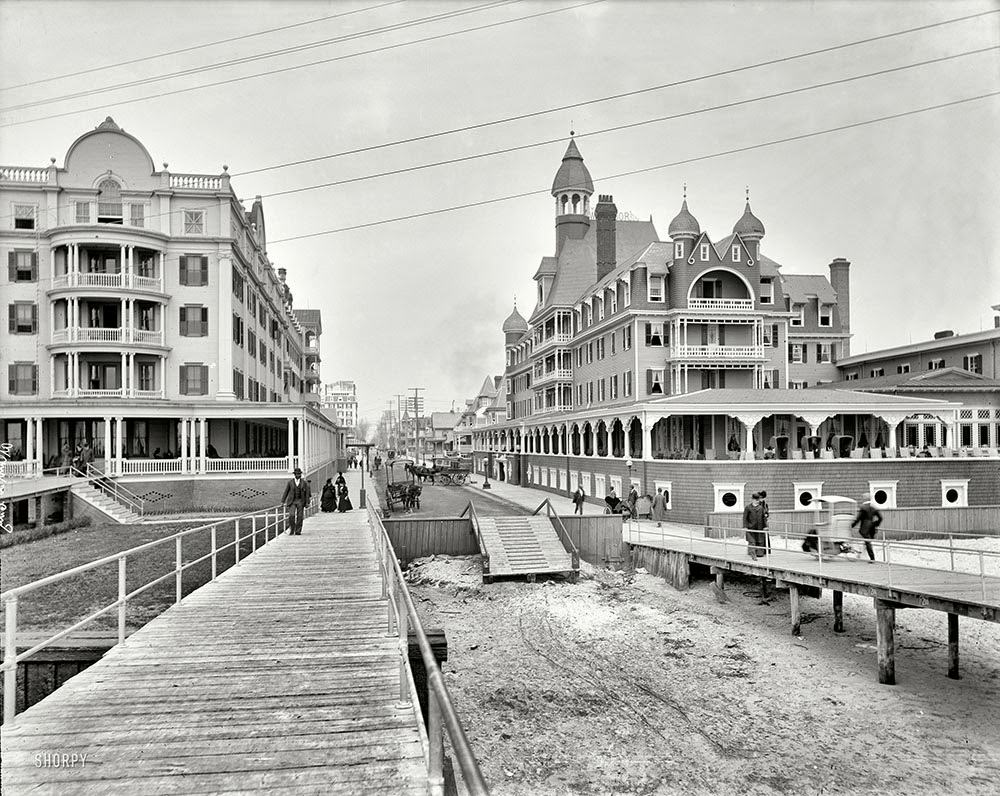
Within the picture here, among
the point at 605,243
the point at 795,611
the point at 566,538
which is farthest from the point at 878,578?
the point at 605,243

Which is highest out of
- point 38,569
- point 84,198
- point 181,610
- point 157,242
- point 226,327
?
point 84,198

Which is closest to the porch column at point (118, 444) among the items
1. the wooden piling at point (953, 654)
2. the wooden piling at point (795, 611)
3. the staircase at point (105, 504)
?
the staircase at point (105, 504)

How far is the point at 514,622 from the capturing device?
68.0 ft

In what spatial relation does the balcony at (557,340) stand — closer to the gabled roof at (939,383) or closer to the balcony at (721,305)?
the balcony at (721,305)

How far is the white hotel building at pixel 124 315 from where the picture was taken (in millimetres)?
34031

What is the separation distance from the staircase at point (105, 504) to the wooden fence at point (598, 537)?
57.7 feet

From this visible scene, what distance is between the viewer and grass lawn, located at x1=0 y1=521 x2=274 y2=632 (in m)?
16.2

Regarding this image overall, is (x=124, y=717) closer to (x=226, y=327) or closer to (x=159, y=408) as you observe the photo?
(x=159, y=408)

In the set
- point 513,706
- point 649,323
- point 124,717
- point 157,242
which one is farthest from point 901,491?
point 157,242

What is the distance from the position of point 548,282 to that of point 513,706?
49740mm

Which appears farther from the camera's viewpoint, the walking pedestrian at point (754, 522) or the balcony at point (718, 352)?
the balcony at point (718, 352)

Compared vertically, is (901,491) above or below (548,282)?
below

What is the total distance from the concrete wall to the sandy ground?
26.5ft

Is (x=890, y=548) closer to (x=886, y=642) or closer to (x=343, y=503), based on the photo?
(x=886, y=642)
